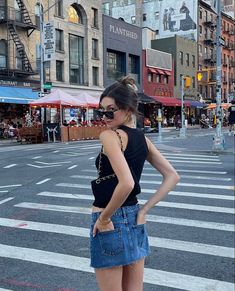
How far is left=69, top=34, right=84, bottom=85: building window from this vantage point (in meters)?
40.3

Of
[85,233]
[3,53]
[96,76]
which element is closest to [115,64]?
[96,76]

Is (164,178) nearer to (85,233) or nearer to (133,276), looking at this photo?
(133,276)

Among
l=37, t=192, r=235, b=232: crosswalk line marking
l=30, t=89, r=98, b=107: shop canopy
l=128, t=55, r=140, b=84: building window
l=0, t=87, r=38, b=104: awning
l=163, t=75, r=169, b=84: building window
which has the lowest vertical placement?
l=37, t=192, r=235, b=232: crosswalk line marking

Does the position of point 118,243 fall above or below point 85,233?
above

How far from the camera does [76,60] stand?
134ft

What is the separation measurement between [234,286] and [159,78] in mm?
50618

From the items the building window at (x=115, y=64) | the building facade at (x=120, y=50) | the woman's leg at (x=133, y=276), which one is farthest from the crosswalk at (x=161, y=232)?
the building window at (x=115, y=64)

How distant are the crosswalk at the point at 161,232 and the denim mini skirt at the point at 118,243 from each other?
1961 mm

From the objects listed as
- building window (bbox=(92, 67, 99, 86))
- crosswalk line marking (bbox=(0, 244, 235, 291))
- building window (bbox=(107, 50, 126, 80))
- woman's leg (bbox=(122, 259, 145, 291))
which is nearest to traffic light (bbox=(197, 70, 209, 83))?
crosswalk line marking (bbox=(0, 244, 235, 291))

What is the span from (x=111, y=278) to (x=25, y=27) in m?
33.4

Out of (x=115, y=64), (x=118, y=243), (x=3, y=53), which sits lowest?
(x=118, y=243)

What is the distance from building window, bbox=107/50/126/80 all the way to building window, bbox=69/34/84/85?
16.0ft

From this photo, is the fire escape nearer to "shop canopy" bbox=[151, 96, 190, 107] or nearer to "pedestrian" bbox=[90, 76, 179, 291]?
"shop canopy" bbox=[151, 96, 190, 107]

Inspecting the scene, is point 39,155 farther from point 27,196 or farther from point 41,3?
point 41,3
